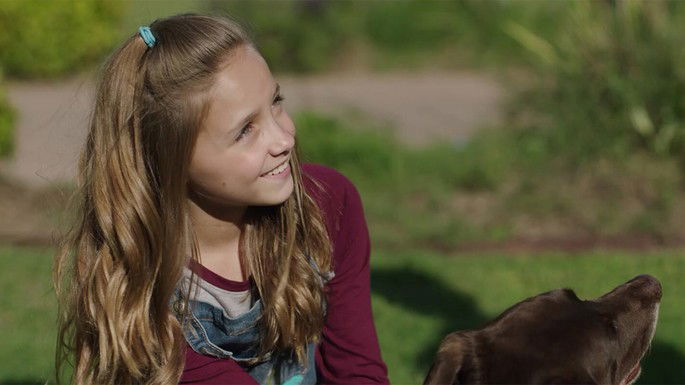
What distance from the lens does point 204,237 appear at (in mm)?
3832

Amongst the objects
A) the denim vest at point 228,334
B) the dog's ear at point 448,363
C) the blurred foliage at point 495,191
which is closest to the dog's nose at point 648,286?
the dog's ear at point 448,363

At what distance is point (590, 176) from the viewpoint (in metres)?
7.52

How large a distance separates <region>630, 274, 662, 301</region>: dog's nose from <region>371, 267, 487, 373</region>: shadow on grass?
5.96 ft

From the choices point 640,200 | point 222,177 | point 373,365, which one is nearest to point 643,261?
point 640,200

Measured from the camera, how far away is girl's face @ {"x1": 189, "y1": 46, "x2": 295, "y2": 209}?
Result: 347 centimetres

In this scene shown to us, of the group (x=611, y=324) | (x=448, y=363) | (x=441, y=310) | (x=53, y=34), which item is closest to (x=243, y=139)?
(x=448, y=363)

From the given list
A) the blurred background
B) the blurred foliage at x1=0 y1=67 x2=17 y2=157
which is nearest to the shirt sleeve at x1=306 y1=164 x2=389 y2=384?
the blurred background

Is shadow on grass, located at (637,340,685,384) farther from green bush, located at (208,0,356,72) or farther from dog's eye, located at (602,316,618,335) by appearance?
green bush, located at (208,0,356,72)

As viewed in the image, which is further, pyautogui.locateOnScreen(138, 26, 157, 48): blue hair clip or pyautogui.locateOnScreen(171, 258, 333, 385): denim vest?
pyautogui.locateOnScreen(171, 258, 333, 385): denim vest

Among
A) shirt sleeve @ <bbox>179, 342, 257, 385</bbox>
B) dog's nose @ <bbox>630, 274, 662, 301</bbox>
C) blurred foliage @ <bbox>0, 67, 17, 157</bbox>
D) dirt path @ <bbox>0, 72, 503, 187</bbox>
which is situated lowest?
dirt path @ <bbox>0, 72, 503, 187</bbox>

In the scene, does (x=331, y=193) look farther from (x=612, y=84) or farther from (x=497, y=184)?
(x=612, y=84)

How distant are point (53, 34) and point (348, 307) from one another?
9.68 m

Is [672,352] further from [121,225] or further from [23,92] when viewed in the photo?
[23,92]

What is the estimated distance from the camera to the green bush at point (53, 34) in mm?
12570
